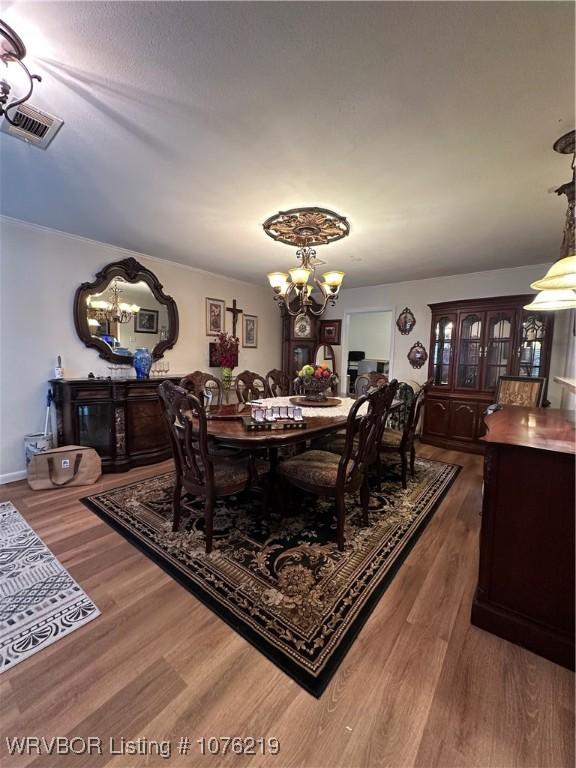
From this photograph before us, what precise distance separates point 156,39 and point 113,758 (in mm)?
2475

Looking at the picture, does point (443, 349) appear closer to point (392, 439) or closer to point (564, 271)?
point (392, 439)

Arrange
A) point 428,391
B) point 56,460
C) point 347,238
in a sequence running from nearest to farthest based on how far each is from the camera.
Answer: point 56,460 < point 347,238 < point 428,391

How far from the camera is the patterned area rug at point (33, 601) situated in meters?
1.37

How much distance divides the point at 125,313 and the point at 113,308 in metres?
0.14

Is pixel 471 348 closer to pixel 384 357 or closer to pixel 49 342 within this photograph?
pixel 384 357

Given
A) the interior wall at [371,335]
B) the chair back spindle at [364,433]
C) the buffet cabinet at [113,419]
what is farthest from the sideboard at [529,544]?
the interior wall at [371,335]

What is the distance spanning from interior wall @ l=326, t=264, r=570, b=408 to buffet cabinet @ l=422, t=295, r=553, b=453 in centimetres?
21

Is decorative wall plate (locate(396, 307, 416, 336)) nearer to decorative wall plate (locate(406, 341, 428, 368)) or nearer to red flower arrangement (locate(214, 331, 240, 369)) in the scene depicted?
decorative wall plate (locate(406, 341, 428, 368))

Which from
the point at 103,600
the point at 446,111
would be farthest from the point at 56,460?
the point at 446,111

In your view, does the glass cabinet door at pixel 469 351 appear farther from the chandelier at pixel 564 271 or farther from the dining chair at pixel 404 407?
the chandelier at pixel 564 271

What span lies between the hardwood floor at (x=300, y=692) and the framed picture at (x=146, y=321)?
287cm

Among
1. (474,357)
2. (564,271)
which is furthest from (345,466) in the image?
(474,357)

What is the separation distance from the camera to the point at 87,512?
8.09 ft

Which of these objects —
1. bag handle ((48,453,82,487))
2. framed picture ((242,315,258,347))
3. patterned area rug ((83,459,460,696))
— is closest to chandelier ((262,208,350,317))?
patterned area rug ((83,459,460,696))
